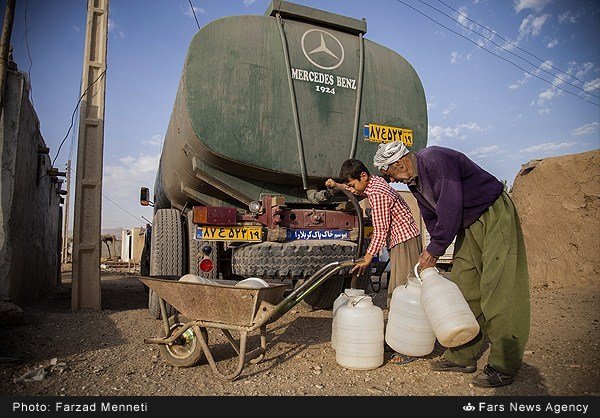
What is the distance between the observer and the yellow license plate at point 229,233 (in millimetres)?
4012

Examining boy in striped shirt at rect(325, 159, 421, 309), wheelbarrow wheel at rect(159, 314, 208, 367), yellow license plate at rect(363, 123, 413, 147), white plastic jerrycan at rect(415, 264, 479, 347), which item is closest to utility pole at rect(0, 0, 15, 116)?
wheelbarrow wheel at rect(159, 314, 208, 367)

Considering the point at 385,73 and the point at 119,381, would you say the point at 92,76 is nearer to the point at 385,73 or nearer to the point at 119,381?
the point at 385,73

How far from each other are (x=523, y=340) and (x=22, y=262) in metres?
5.67

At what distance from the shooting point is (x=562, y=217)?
7.10 m

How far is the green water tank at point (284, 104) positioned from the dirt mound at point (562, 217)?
3701mm

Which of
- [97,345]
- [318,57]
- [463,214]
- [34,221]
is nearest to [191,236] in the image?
[97,345]

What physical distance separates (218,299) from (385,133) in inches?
108

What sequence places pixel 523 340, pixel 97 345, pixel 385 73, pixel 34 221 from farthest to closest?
pixel 34 221, pixel 385 73, pixel 97 345, pixel 523 340

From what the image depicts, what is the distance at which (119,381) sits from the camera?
2.80 meters

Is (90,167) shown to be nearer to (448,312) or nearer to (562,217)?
(448,312)

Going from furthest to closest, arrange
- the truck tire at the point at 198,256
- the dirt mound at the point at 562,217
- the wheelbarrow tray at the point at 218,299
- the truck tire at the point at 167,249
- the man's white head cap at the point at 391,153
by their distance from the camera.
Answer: the dirt mound at the point at 562,217 → the truck tire at the point at 167,249 → the truck tire at the point at 198,256 → the man's white head cap at the point at 391,153 → the wheelbarrow tray at the point at 218,299
